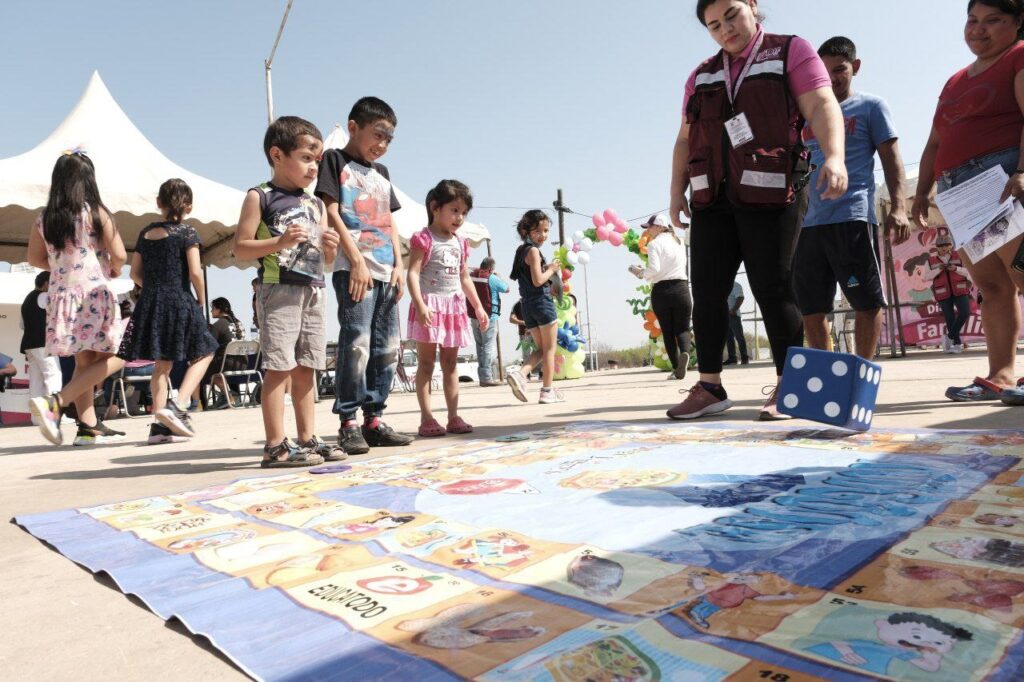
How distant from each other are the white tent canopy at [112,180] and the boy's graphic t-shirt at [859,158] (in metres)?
6.53

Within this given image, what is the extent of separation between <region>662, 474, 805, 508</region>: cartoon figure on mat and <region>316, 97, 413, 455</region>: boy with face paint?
1835 millimetres

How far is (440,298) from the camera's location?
415cm

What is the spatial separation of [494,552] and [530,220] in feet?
16.2

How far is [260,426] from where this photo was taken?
5418 millimetres

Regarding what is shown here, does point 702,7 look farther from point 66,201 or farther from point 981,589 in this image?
point 66,201

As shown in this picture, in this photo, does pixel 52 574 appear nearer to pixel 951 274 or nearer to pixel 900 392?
pixel 900 392

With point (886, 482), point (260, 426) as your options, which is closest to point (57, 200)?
point (260, 426)

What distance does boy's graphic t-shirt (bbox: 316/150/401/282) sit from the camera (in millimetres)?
3400

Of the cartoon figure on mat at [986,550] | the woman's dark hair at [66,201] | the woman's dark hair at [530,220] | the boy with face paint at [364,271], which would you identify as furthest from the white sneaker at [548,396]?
the cartoon figure on mat at [986,550]

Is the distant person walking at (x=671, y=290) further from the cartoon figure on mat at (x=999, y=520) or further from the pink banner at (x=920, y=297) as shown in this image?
the cartoon figure on mat at (x=999, y=520)

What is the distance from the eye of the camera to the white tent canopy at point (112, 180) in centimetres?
720

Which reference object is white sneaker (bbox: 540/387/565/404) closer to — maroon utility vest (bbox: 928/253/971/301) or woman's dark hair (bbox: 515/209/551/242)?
woman's dark hair (bbox: 515/209/551/242)

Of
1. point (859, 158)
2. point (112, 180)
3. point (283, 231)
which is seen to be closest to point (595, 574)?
point (283, 231)

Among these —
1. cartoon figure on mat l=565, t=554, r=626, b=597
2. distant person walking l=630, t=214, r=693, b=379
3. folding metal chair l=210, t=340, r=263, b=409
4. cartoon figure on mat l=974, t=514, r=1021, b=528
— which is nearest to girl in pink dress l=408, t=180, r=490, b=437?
cartoon figure on mat l=565, t=554, r=626, b=597
